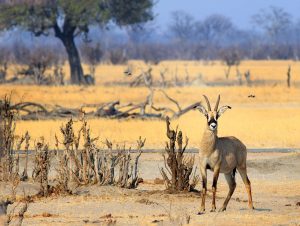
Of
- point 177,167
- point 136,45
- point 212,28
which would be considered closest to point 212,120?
point 177,167

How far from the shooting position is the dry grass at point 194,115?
2877 centimetres

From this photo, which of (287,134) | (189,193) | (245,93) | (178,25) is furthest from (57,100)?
(178,25)

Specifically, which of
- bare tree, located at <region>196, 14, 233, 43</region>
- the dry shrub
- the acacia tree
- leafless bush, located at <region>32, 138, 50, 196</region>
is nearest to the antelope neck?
the dry shrub

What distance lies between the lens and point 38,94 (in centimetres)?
4769

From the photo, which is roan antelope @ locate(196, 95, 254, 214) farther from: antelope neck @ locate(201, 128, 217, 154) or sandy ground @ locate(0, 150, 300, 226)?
sandy ground @ locate(0, 150, 300, 226)

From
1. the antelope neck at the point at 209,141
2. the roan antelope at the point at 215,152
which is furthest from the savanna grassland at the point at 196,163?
the antelope neck at the point at 209,141

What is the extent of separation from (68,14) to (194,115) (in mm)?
23554

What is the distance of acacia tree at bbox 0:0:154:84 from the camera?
57.9 m

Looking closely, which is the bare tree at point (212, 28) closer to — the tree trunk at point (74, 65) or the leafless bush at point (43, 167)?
the tree trunk at point (74, 65)

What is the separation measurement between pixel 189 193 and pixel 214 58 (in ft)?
344

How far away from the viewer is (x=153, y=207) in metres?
15.0

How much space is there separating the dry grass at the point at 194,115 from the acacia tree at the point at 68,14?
667cm

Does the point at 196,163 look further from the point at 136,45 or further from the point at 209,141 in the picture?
the point at 136,45

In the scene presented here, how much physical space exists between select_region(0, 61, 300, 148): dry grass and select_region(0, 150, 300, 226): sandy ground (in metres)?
6.87
